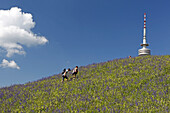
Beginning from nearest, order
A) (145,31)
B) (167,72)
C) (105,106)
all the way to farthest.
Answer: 1. (105,106)
2. (167,72)
3. (145,31)

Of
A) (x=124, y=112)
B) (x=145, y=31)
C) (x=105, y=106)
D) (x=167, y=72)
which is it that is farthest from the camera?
(x=145, y=31)

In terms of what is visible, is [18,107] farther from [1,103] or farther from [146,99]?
[146,99]

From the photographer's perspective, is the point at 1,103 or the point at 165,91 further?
the point at 1,103

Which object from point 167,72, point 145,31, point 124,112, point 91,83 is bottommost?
point 124,112

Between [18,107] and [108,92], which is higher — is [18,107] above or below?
below

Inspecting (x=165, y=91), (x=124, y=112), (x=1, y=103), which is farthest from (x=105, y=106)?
(x=1, y=103)

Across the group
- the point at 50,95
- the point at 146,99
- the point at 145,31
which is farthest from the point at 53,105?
the point at 145,31

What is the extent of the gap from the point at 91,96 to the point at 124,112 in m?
3.44

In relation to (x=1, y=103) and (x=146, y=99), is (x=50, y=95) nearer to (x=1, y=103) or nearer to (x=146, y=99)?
(x=1, y=103)

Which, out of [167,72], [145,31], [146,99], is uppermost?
[145,31]

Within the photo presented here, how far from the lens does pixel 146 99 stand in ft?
33.9

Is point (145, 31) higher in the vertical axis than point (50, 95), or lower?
higher

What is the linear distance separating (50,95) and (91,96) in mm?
3246

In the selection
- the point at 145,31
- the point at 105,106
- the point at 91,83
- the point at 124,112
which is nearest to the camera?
the point at 124,112
